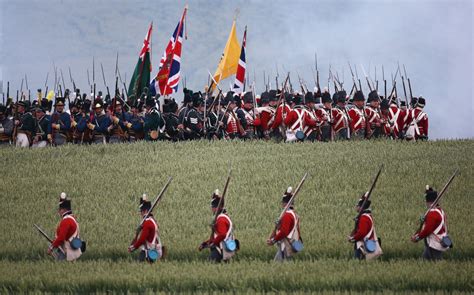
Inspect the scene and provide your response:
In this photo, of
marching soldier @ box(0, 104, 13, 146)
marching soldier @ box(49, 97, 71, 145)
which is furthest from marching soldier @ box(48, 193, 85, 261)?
marching soldier @ box(0, 104, 13, 146)

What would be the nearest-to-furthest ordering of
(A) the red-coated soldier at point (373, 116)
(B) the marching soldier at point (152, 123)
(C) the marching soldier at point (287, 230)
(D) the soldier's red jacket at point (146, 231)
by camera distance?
(C) the marching soldier at point (287, 230), (D) the soldier's red jacket at point (146, 231), (A) the red-coated soldier at point (373, 116), (B) the marching soldier at point (152, 123)

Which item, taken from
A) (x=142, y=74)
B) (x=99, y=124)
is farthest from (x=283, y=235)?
(x=142, y=74)

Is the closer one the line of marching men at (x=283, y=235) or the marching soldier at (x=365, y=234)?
the line of marching men at (x=283, y=235)

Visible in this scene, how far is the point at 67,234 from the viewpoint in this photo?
25.2 m

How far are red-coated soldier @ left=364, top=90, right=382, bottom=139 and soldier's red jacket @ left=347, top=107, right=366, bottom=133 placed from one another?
0.54 feet

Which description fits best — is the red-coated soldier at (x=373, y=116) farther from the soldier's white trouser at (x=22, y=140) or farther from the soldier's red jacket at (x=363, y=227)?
the soldier's red jacket at (x=363, y=227)

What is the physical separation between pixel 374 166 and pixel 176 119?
8.26 meters

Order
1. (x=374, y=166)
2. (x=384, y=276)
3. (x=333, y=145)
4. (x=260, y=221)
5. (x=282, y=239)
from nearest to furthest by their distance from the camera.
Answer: (x=384, y=276) → (x=282, y=239) → (x=260, y=221) → (x=374, y=166) → (x=333, y=145)

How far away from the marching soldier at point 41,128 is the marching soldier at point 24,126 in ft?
0.59

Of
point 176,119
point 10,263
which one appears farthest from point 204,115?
point 10,263

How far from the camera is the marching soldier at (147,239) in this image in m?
24.8

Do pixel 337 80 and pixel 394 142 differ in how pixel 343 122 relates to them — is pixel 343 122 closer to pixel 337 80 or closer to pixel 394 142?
pixel 394 142

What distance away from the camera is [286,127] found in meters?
40.1

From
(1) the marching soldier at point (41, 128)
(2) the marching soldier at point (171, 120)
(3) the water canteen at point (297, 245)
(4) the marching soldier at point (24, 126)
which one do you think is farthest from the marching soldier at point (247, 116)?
(3) the water canteen at point (297, 245)
